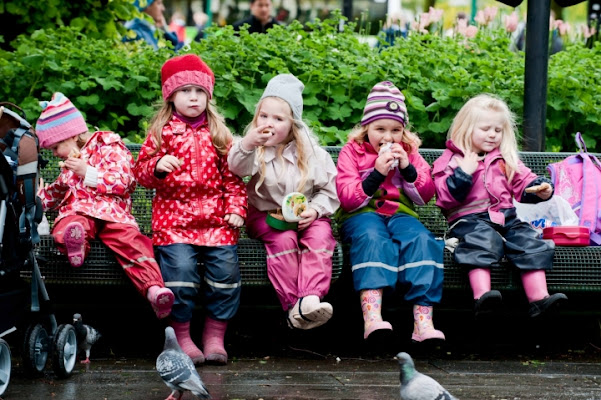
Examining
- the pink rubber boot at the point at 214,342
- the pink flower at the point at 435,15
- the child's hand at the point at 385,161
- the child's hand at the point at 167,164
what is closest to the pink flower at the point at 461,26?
the pink flower at the point at 435,15

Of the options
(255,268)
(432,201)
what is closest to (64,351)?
(255,268)

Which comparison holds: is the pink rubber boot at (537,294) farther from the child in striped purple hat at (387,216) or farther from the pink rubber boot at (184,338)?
the pink rubber boot at (184,338)

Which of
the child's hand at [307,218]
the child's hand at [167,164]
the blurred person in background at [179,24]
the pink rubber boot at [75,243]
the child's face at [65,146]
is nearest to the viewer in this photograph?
the pink rubber boot at [75,243]

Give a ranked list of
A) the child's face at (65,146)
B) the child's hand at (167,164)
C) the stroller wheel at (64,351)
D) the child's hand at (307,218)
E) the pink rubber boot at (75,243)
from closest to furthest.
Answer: the stroller wheel at (64,351)
the pink rubber boot at (75,243)
the child's hand at (167,164)
the child's hand at (307,218)
the child's face at (65,146)

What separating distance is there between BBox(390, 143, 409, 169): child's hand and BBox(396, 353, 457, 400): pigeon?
5.08 ft

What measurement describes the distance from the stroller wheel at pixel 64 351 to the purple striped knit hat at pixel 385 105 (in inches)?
80.7

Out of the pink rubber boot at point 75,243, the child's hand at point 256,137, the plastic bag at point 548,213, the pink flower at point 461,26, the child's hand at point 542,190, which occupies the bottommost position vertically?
the pink rubber boot at point 75,243

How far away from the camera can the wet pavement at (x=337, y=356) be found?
444 cm

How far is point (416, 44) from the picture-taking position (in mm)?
7637

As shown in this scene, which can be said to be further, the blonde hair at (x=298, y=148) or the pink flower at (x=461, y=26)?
the pink flower at (x=461, y=26)

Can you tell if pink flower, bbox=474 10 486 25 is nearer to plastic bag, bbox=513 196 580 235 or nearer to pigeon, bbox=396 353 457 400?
plastic bag, bbox=513 196 580 235

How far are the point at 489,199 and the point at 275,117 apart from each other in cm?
132

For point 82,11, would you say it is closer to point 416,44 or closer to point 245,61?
point 245,61

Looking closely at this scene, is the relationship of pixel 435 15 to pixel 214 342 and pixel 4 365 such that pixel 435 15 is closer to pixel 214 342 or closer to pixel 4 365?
pixel 214 342
